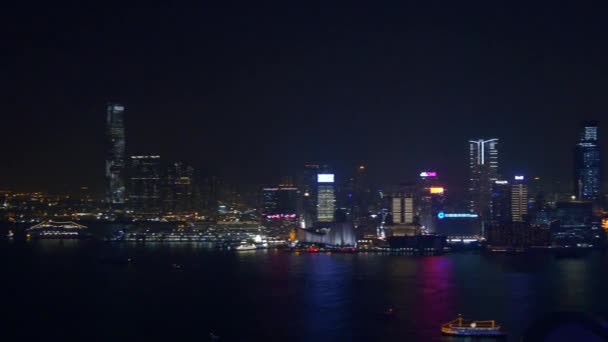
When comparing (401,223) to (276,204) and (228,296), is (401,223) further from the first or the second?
(228,296)

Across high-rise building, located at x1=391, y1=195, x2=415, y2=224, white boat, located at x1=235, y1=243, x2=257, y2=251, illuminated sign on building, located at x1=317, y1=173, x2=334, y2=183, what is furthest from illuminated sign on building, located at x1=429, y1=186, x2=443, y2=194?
white boat, located at x1=235, y1=243, x2=257, y2=251

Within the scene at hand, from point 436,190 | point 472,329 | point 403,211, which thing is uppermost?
point 436,190

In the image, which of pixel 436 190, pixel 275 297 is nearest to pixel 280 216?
pixel 436 190

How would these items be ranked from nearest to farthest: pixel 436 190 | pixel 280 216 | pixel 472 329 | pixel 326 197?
pixel 472 329
pixel 280 216
pixel 326 197
pixel 436 190

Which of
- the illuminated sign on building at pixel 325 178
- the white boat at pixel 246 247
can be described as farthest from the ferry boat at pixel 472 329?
the illuminated sign on building at pixel 325 178

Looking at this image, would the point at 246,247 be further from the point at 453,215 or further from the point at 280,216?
the point at 453,215
